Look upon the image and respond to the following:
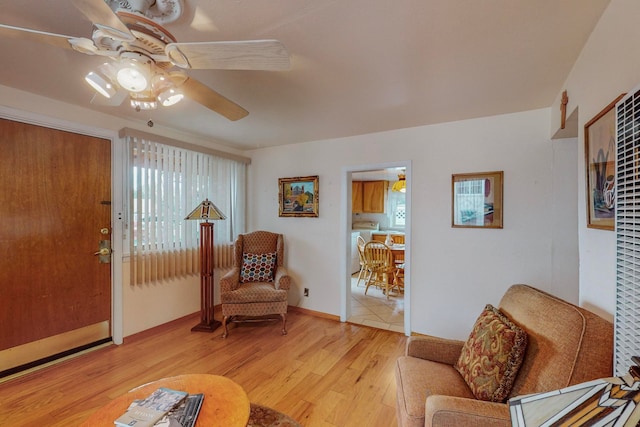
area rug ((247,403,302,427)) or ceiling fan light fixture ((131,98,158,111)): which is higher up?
ceiling fan light fixture ((131,98,158,111))

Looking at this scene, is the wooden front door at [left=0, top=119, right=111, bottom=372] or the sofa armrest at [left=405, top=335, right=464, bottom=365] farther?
the wooden front door at [left=0, top=119, right=111, bottom=372]

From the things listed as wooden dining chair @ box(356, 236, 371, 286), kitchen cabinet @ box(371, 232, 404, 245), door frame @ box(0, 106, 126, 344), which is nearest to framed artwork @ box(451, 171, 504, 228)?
wooden dining chair @ box(356, 236, 371, 286)

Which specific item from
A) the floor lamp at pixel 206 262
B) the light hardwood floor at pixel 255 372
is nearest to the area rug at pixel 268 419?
the light hardwood floor at pixel 255 372

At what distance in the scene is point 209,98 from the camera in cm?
151

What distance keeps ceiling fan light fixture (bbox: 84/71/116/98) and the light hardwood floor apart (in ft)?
6.63

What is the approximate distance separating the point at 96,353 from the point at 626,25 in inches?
164

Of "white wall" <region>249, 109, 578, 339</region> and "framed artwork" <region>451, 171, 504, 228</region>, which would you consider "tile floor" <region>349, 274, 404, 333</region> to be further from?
"framed artwork" <region>451, 171, 504, 228</region>

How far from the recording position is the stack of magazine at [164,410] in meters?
1.09

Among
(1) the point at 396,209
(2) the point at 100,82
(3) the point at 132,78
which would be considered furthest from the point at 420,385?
(1) the point at 396,209

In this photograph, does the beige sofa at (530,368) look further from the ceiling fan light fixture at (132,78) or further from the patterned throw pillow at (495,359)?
the ceiling fan light fixture at (132,78)

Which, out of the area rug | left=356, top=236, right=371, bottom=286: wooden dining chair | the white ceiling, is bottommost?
the area rug

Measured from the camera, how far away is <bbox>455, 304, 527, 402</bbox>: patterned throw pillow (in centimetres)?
121

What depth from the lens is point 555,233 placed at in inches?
91.4

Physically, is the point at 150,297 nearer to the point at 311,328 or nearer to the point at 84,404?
the point at 84,404
